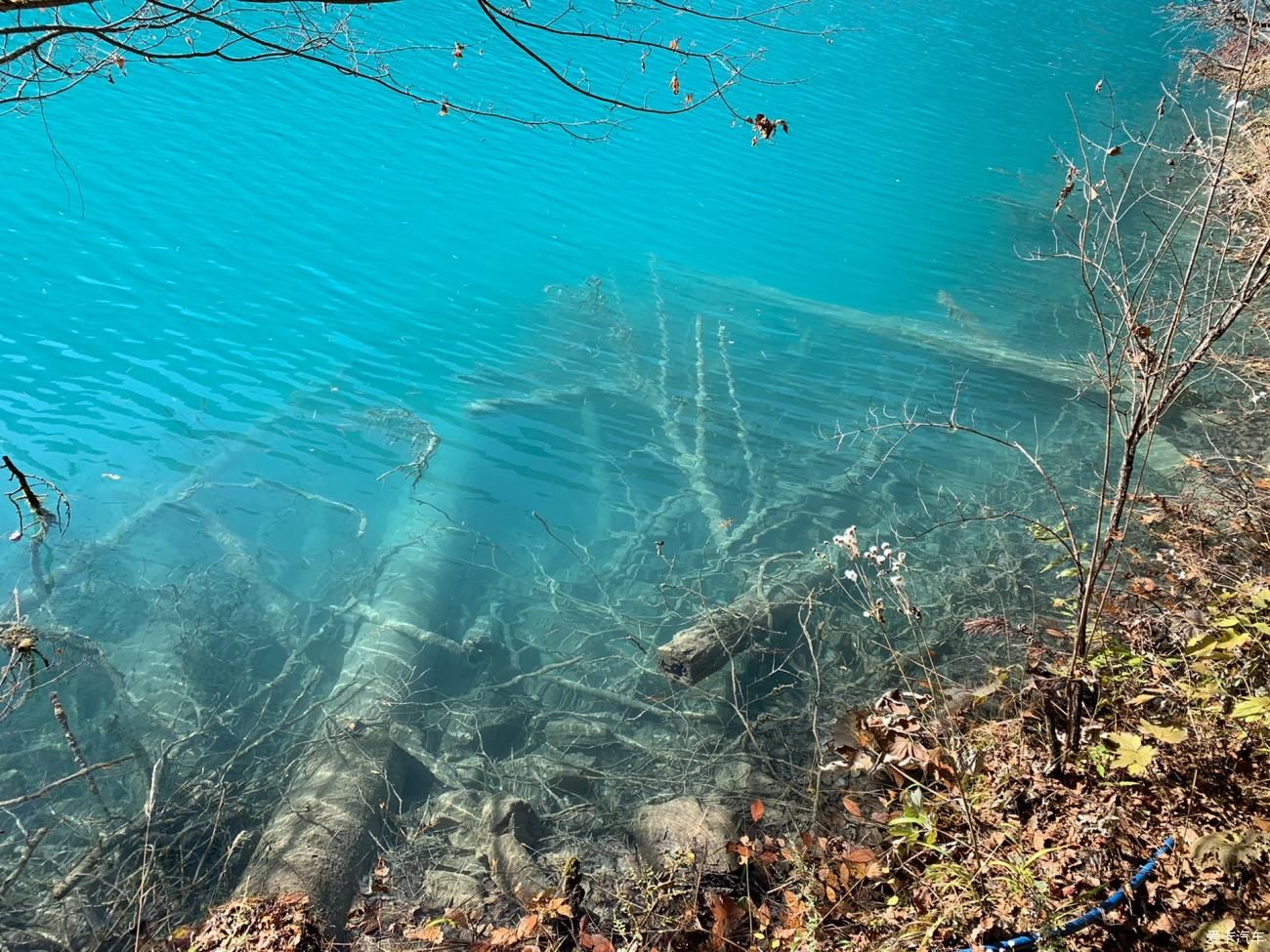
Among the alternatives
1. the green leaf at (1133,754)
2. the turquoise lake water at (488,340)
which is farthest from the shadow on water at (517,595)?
the green leaf at (1133,754)

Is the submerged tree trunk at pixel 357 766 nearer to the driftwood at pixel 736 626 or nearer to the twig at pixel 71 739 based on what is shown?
the twig at pixel 71 739

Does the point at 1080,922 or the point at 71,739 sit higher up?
the point at 1080,922

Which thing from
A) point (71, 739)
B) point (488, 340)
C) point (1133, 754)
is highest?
point (1133, 754)

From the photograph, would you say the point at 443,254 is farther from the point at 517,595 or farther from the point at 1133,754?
the point at 1133,754

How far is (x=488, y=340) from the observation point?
11992mm

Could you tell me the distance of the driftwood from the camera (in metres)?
6.05

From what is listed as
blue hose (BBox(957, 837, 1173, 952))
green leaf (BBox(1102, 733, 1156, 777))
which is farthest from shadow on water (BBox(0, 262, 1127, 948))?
blue hose (BBox(957, 837, 1173, 952))

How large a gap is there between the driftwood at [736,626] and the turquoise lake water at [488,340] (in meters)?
0.69

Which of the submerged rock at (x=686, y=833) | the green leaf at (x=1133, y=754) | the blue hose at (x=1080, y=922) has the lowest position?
the submerged rock at (x=686, y=833)

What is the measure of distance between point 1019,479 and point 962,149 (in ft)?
53.0

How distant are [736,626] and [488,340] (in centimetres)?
727

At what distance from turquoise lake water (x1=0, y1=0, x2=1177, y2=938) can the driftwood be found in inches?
27.2

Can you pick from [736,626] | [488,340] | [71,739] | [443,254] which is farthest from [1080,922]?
[443,254]

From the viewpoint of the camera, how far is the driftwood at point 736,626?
6.05 m
